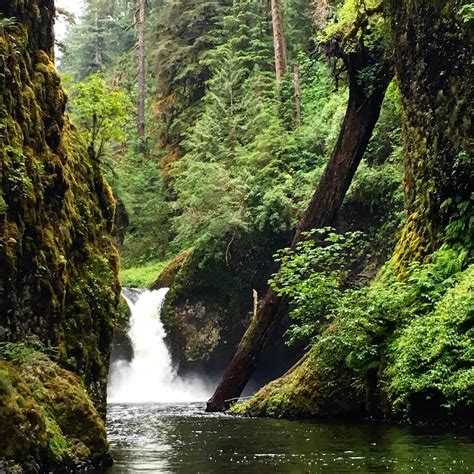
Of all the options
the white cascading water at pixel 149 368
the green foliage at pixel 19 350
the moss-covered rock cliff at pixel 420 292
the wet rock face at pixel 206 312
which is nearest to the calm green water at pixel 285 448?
the moss-covered rock cliff at pixel 420 292

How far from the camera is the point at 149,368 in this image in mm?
24484

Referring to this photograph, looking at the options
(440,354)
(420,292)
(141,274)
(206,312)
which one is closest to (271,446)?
(440,354)

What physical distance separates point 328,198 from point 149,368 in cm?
1205

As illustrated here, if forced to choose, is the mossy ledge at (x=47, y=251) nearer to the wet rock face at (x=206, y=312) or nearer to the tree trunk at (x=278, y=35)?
the wet rock face at (x=206, y=312)

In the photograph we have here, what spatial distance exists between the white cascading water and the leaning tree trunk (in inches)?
354

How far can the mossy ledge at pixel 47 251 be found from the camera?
22.6 feet

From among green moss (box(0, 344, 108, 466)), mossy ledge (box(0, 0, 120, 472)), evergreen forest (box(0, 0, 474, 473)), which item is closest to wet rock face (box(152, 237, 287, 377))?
evergreen forest (box(0, 0, 474, 473))

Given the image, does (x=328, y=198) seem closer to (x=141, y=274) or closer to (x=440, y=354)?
(x=440, y=354)

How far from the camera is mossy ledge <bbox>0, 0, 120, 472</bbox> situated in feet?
22.6

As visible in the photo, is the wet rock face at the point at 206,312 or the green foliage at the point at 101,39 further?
the green foliage at the point at 101,39

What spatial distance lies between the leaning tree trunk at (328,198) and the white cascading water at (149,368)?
354 inches

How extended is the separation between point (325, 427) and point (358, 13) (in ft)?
30.7

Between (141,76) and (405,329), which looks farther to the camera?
(141,76)

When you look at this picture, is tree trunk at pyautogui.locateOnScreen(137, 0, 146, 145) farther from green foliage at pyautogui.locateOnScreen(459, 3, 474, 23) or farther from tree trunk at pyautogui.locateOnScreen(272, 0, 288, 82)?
green foliage at pyautogui.locateOnScreen(459, 3, 474, 23)
